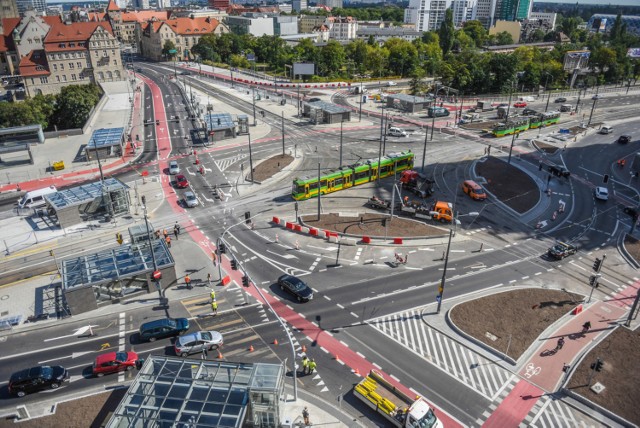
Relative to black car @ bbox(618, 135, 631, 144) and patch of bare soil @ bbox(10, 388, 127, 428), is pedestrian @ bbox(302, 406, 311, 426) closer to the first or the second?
patch of bare soil @ bbox(10, 388, 127, 428)

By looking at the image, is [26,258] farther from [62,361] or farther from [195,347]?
[195,347]

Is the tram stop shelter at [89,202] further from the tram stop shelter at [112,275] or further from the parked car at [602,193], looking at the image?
the parked car at [602,193]

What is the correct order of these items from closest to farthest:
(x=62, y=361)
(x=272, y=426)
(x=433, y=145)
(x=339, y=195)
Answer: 1. (x=272, y=426)
2. (x=62, y=361)
3. (x=339, y=195)
4. (x=433, y=145)

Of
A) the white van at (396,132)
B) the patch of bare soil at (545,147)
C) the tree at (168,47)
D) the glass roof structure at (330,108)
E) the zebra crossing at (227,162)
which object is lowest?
the zebra crossing at (227,162)

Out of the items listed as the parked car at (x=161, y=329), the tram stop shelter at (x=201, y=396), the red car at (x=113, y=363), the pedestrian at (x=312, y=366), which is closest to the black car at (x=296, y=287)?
the pedestrian at (x=312, y=366)

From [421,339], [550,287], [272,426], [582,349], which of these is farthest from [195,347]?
[550,287]

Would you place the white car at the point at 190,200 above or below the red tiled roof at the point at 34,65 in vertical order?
below
